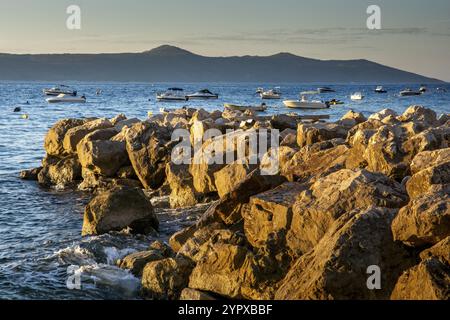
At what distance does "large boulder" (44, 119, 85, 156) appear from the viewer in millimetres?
28328

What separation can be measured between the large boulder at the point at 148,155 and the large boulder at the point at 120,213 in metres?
5.95

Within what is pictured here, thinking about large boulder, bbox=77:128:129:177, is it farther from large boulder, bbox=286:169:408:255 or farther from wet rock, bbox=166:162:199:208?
large boulder, bbox=286:169:408:255

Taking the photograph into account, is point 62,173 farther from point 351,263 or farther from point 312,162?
point 351,263

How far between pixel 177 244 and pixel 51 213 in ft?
26.4

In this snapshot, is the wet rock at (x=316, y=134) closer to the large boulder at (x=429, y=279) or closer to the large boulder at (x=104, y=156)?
the large boulder at (x=104, y=156)

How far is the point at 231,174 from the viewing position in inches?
700

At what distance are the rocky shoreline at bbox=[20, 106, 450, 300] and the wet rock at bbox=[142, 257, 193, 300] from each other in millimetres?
20

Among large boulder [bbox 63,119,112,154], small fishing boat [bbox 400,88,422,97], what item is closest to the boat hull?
large boulder [bbox 63,119,112,154]

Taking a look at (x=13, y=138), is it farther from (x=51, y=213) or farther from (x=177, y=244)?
(x=177, y=244)

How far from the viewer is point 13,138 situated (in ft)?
150

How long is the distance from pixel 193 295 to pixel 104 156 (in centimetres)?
1375

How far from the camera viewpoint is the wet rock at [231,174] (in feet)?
57.4

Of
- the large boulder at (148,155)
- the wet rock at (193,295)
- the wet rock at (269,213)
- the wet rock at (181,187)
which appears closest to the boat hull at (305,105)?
the large boulder at (148,155)
